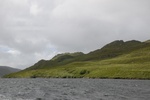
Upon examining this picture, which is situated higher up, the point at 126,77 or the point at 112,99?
the point at 126,77

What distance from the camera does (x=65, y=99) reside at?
183ft

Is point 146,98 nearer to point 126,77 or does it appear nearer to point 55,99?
point 55,99

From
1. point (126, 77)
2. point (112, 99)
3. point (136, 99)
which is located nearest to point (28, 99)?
point (112, 99)

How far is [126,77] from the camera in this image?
172 m

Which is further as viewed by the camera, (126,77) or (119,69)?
(119,69)

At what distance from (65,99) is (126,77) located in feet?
395

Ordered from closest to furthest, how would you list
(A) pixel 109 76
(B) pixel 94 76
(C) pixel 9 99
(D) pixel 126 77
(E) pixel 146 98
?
(C) pixel 9 99 → (E) pixel 146 98 → (D) pixel 126 77 → (A) pixel 109 76 → (B) pixel 94 76

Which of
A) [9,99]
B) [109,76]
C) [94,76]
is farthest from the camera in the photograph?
[94,76]

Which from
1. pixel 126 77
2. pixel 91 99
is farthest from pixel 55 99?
pixel 126 77

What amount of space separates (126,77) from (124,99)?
116 m

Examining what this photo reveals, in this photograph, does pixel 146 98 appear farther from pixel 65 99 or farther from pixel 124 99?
pixel 65 99

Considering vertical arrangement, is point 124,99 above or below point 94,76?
below

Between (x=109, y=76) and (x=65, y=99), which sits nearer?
(x=65, y=99)

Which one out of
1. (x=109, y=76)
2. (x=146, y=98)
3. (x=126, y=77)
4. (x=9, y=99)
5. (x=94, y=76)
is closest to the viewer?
(x=9, y=99)
